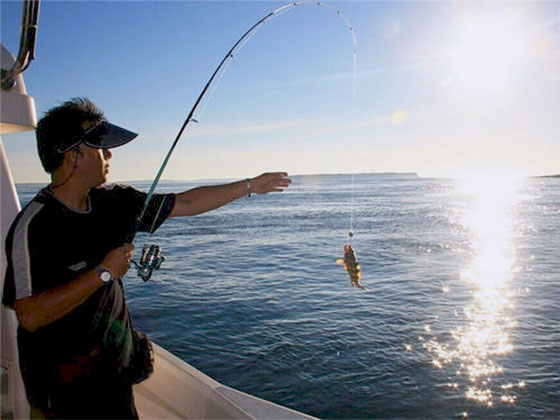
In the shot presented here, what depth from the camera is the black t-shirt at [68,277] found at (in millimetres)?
2168

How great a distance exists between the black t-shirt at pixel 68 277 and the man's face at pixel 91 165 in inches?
4.1

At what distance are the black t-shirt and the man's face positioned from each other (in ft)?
0.34

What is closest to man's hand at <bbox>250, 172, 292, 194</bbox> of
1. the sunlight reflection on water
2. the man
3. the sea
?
the man

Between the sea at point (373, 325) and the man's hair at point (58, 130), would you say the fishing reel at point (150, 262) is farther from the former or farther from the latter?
the sea at point (373, 325)

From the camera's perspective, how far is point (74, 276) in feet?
7.55

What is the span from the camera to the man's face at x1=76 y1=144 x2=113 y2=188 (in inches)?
97.2

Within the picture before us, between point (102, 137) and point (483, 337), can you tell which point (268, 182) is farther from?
point (483, 337)

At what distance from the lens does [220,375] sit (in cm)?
841

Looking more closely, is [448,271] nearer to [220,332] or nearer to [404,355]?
[404,355]

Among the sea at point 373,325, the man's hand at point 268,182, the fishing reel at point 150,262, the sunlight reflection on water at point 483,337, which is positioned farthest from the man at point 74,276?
the sunlight reflection on water at point 483,337

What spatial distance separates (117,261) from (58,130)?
0.76 m

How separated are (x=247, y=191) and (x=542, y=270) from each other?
16.5 meters

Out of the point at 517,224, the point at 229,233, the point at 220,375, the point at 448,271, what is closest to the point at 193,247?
the point at 229,233

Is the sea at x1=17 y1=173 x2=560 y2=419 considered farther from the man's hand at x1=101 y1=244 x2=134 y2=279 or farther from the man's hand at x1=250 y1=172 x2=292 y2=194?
the man's hand at x1=101 y1=244 x2=134 y2=279
